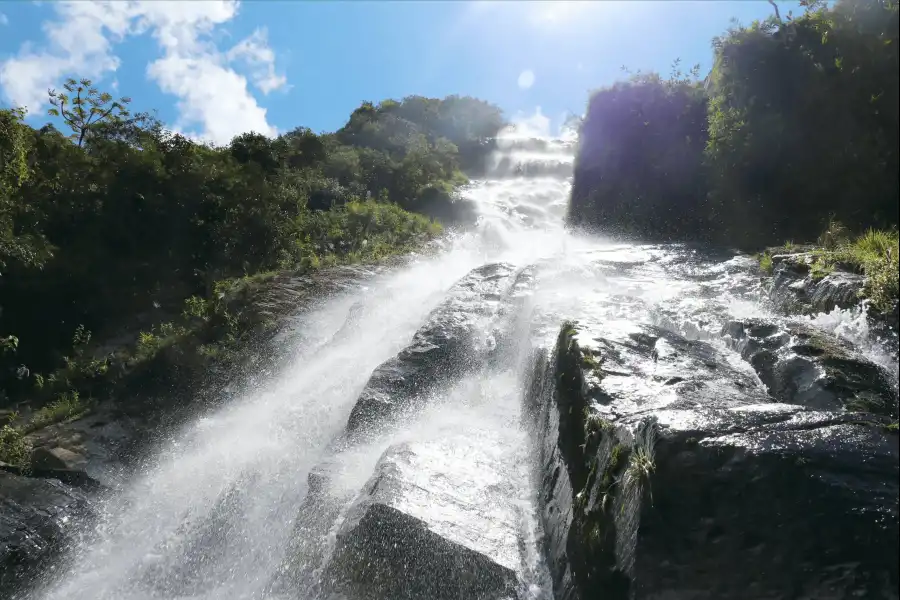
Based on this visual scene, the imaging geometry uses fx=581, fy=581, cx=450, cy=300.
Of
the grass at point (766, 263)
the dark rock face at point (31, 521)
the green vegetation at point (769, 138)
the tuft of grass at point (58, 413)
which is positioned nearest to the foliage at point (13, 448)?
the dark rock face at point (31, 521)

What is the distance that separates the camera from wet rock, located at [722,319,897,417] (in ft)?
18.8

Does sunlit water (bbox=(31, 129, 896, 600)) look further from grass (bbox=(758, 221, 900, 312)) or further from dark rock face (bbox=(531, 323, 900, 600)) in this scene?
dark rock face (bbox=(531, 323, 900, 600))

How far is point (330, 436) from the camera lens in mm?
10492

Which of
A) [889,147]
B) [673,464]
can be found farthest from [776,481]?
[889,147]

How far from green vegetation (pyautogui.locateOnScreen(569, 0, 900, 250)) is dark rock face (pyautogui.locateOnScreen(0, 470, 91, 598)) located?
13290 mm

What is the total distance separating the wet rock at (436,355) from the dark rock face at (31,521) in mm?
6037

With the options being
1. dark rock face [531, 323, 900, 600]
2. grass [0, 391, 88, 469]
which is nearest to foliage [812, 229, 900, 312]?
dark rock face [531, 323, 900, 600]

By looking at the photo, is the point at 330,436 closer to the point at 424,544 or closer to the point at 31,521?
the point at 424,544

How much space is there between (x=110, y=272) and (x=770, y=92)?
20.4 metres

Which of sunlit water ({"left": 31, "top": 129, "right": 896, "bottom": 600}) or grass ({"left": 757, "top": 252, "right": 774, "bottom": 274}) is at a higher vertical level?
grass ({"left": 757, "top": 252, "right": 774, "bottom": 274})

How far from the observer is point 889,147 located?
6.96 metres

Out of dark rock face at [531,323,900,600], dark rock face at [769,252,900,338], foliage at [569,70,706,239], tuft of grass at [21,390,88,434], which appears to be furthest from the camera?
foliage at [569,70,706,239]

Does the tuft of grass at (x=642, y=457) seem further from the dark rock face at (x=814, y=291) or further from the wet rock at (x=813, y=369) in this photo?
the dark rock face at (x=814, y=291)

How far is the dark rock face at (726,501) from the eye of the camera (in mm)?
4105
